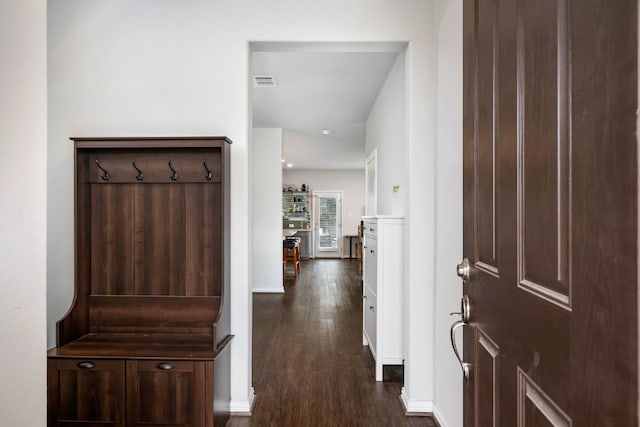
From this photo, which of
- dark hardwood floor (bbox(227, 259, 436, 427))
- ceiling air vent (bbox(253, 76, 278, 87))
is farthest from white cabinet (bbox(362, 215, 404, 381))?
ceiling air vent (bbox(253, 76, 278, 87))

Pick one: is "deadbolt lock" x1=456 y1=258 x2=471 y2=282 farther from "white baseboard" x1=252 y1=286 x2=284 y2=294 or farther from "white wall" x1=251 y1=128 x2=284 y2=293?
"white baseboard" x1=252 y1=286 x2=284 y2=294

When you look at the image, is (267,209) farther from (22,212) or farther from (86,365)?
(22,212)

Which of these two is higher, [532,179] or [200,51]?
[200,51]

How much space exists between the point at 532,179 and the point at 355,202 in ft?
36.9

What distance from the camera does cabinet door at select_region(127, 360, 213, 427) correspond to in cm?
200

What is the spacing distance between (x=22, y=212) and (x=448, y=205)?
195 centimetres

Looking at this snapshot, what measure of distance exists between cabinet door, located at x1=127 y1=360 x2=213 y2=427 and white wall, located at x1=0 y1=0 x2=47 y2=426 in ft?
3.65

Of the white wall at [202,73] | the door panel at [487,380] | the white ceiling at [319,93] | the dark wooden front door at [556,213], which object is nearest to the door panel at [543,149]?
the dark wooden front door at [556,213]

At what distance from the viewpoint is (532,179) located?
0.70 meters

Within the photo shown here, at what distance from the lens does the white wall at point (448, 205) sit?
2049 mm

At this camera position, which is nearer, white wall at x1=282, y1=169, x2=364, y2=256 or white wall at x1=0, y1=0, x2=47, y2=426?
white wall at x1=0, y1=0, x2=47, y2=426

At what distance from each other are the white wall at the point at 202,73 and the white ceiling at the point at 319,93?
263 millimetres

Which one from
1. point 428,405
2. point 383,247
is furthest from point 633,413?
point 383,247

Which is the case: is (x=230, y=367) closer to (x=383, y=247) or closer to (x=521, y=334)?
(x=383, y=247)
